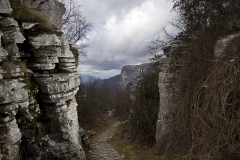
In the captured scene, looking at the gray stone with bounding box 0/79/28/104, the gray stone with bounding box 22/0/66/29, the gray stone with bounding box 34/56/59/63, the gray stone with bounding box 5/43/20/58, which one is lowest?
the gray stone with bounding box 0/79/28/104

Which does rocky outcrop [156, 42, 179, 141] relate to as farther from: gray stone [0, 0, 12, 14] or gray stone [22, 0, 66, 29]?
gray stone [0, 0, 12, 14]

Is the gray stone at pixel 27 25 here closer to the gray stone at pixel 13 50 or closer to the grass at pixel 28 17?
the grass at pixel 28 17

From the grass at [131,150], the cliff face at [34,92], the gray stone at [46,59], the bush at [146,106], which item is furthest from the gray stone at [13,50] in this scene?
the bush at [146,106]

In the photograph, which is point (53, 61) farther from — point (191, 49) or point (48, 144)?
point (191, 49)

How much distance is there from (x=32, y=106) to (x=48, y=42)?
6.93 ft

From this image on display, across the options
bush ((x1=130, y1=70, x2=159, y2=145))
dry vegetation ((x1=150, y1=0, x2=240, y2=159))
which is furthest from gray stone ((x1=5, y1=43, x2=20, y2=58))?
bush ((x1=130, y1=70, x2=159, y2=145))

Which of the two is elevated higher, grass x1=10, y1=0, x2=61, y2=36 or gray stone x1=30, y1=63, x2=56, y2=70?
grass x1=10, y1=0, x2=61, y2=36

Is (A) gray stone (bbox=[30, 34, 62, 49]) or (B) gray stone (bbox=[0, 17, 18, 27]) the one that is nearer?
(B) gray stone (bbox=[0, 17, 18, 27])

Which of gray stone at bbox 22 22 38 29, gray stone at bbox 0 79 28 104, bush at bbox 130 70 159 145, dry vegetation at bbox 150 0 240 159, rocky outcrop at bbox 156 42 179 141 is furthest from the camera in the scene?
bush at bbox 130 70 159 145

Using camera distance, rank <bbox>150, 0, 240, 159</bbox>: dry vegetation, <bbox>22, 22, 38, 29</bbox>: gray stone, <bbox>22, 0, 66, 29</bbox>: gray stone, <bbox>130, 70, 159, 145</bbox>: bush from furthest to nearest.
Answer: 1. <bbox>130, 70, 159, 145</bbox>: bush
2. <bbox>22, 0, 66, 29</bbox>: gray stone
3. <bbox>22, 22, 38, 29</bbox>: gray stone
4. <bbox>150, 0, 240, 159</bbox>: dry vegetation

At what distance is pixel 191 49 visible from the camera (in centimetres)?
728

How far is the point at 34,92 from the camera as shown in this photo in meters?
6.11

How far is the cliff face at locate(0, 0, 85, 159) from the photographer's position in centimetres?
515

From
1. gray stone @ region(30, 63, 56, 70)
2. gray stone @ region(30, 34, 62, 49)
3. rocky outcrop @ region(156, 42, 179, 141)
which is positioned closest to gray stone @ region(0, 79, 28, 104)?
gray stone @ region(30, 63, 56, 70)
